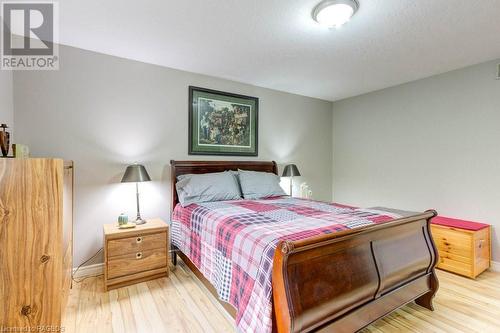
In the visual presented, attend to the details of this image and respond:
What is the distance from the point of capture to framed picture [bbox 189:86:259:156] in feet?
10.7

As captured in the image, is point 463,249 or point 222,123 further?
point 222,123

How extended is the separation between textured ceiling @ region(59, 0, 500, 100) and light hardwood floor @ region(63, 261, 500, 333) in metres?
2.41

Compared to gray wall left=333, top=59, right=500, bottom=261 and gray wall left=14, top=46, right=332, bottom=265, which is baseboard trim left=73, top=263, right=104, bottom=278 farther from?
gray wall left=333, top=59, right=500, bottom=261

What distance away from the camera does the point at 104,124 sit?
106 inches

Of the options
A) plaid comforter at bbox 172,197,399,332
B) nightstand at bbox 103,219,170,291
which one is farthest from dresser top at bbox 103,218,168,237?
plaid comforter at bbox 172,197,399,332

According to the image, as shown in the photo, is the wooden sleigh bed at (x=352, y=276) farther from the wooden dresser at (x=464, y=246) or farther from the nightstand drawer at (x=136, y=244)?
the wooden dresser at (x=464, y=246)

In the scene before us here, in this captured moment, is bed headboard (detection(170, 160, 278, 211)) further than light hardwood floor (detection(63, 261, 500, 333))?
Yes

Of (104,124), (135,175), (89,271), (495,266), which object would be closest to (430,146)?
(495,266)

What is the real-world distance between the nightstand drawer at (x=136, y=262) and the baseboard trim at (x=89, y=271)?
0.53m

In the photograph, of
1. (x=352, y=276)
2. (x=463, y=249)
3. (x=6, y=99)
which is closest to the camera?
(x=352, y=276)

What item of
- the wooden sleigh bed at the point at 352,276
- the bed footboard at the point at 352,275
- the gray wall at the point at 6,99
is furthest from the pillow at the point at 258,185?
the gray wall at the point at 6,99

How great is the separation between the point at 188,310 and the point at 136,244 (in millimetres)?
825

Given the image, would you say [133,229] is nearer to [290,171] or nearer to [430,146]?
[290,171]

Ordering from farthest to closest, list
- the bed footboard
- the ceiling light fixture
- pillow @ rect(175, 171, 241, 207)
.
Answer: pillow @ rect(175, 171, 241, 207)
the ceiling light fixture
the bed footboard
